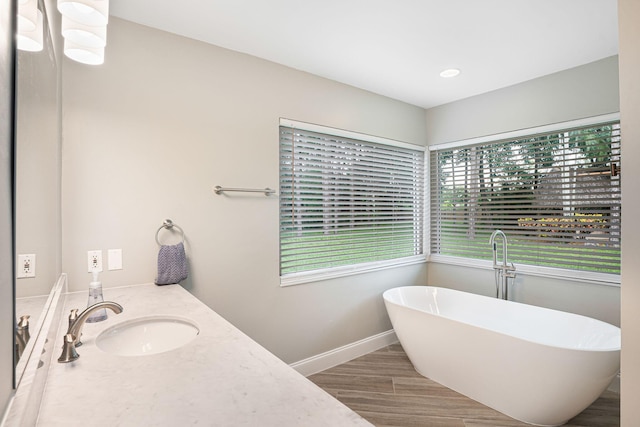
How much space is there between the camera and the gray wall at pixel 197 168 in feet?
6.07

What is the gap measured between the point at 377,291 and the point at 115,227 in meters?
2.42

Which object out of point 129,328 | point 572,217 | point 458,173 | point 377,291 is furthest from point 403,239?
point 129,328

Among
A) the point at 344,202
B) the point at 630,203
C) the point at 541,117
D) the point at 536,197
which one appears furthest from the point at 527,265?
the point at 630,203

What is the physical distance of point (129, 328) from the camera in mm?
1405

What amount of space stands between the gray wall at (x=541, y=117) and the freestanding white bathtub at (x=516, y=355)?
331 millimetres

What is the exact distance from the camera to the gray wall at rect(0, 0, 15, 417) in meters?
0.49

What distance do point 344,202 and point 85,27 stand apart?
Answer: 86.7 inches

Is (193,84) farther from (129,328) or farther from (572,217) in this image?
(572,217)

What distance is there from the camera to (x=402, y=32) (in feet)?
7.14

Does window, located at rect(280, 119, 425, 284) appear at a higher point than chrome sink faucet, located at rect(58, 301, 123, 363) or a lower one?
higher

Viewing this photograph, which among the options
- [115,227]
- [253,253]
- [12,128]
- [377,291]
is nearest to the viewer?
[12,128]

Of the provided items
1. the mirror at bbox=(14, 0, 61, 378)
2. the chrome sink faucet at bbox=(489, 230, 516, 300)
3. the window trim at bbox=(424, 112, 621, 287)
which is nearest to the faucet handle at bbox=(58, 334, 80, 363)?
the mirror at bbox=(14, 0, 61, 378)

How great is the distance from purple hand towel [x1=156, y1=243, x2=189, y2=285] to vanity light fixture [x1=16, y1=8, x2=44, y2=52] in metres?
1.29

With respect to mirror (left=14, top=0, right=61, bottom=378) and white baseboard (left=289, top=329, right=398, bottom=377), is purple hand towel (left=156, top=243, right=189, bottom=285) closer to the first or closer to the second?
mirror (left=14, top=0, right=61, bottom=378)
